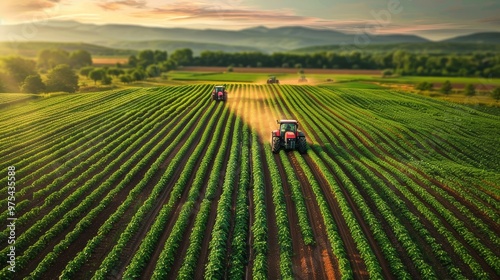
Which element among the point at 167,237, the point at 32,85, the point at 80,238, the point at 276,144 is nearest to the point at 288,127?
the point at 276,144

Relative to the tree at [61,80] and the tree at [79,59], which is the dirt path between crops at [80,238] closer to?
the tree at [61,80]

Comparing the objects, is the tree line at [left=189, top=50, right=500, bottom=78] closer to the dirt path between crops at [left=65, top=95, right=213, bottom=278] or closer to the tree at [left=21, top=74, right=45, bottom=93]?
the tree at [left=21, top=74, right=45, bottom=93]

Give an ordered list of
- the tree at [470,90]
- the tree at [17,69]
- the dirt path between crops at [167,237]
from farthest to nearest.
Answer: the tree at [17,69] → the tree at [470,90] → the dirt path between crops at [167,237]

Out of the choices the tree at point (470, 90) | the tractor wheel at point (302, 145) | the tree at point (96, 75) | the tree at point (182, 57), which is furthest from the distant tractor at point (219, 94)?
the tree at point (182, 57)

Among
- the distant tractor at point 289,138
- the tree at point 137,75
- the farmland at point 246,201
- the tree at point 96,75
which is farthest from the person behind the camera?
the tree at point 137,75

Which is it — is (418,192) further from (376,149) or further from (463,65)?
(463,65)

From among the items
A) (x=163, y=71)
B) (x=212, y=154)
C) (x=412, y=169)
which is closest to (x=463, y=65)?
(x=163, y=71)
